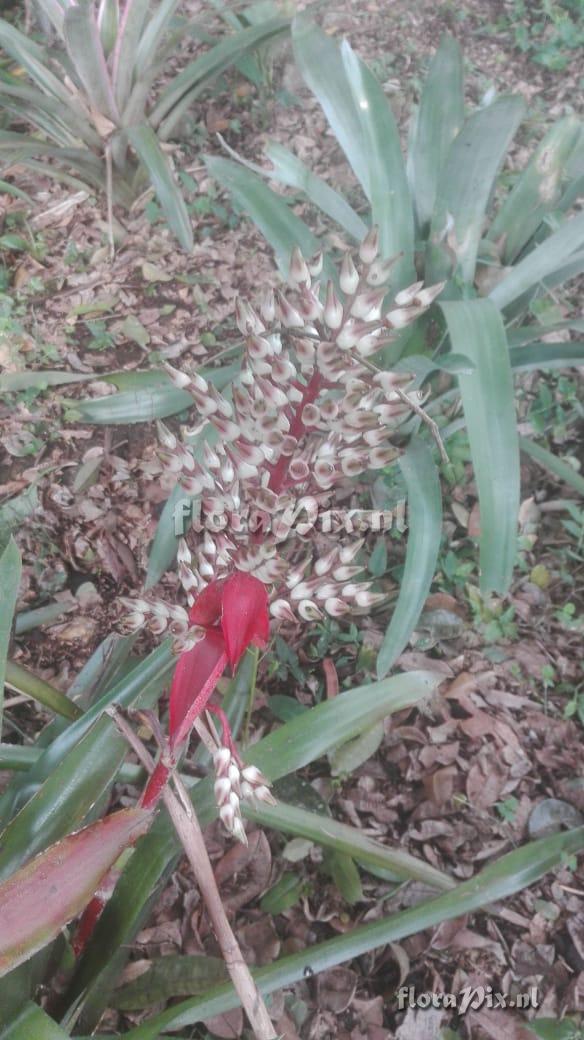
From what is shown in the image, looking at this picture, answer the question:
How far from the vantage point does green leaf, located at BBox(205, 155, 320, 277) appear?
2.08 meters

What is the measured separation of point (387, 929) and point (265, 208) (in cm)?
175

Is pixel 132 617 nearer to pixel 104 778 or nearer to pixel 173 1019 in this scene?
pixel 104 778

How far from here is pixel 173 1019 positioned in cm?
122

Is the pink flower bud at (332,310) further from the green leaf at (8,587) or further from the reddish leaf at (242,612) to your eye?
the green leaf at (8,587)

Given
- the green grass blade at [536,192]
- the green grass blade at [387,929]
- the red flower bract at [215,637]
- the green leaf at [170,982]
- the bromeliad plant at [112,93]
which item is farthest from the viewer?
the bromeliad plant at [112,93]

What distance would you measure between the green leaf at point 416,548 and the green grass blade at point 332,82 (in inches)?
29.6

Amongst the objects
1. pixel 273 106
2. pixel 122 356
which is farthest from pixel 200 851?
pixel 273 106

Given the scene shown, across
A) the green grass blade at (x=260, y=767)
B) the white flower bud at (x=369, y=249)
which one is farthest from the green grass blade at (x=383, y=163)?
the white flower bud at (x=369, y=249)

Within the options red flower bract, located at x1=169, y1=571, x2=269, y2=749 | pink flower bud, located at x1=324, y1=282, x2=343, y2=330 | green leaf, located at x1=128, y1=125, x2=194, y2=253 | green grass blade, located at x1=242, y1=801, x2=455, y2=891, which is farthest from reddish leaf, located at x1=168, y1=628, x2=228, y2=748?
green leaf, located at x1=128, y1=125, x2=194, y2=253

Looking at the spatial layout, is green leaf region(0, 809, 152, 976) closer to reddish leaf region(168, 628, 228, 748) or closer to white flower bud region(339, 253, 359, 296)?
reddish leaf region(168, 628, 228, 748)

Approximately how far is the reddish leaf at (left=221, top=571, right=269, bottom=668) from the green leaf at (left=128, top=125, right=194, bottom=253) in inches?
77.6

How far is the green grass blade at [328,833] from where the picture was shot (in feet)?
4.77

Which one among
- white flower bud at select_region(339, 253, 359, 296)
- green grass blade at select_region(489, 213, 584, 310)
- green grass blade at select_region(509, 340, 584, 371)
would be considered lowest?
green grass blade at select_region(509, 340, 584, 371)

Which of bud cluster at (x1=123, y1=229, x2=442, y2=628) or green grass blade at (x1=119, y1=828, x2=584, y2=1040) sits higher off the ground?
bud cluster at (x1=123, y1=229, x2=442, y2=628)
